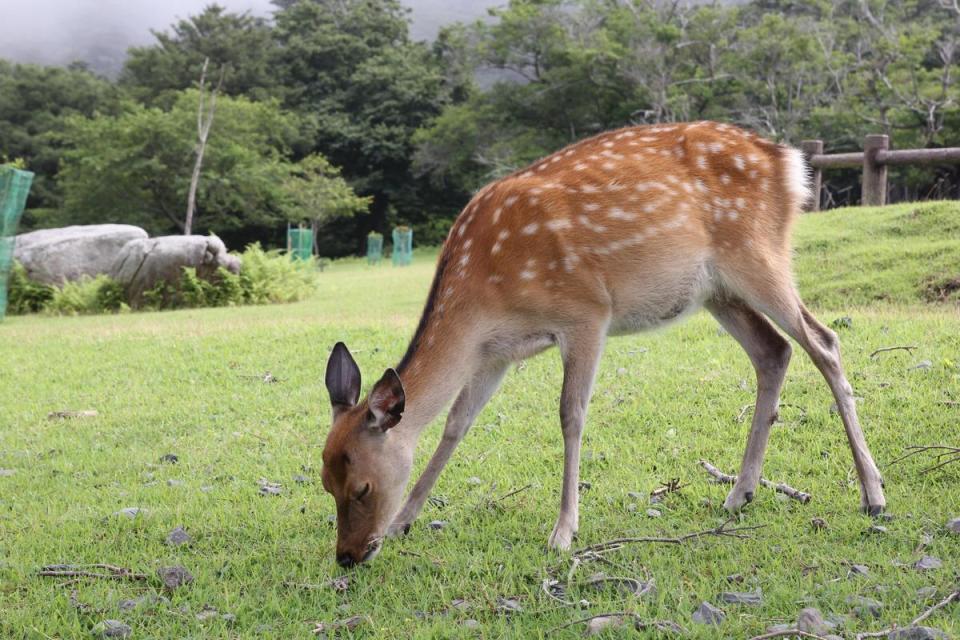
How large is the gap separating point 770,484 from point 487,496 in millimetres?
1309

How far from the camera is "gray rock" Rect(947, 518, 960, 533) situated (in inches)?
138

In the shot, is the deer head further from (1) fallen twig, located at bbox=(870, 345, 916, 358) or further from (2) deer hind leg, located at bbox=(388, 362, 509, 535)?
(1) fallen twig, located at bbox=(870, 345, 916, 358)

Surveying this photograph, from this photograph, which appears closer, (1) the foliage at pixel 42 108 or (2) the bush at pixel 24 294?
(2) the bush at pixel 24 294

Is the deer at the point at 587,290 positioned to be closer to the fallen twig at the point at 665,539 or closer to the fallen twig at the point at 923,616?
the fallen twig at the point at 665,539

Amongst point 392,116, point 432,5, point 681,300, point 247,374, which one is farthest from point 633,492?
point 432,5

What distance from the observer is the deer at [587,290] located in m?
3.56

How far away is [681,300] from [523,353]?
75 centimetres

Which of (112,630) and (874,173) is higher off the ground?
(874,173)

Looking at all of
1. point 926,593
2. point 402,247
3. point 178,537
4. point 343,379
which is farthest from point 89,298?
point 402,247

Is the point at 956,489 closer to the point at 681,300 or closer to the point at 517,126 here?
the point at 681,300

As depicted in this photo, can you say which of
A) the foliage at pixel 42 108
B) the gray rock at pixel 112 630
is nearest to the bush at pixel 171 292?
the gray rock at pixel 112 630

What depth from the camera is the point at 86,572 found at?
11.4 feet

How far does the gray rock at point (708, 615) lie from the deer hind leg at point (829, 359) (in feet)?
4.01

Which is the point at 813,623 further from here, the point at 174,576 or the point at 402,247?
the point at 402,247
